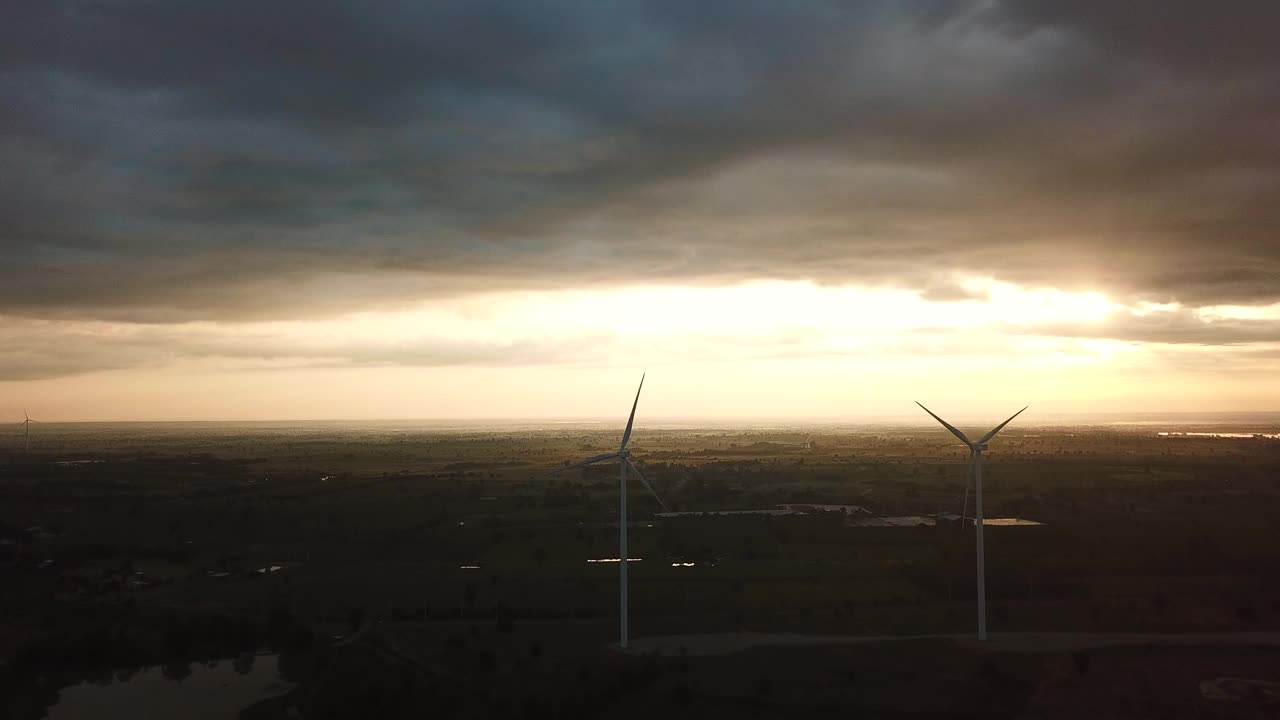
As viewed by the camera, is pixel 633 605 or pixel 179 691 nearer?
pixel 179 691

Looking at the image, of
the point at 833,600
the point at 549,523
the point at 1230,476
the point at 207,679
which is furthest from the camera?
the point at 1230,476

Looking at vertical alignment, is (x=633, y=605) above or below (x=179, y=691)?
above

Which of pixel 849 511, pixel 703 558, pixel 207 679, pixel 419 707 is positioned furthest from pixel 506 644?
pixel 849 511

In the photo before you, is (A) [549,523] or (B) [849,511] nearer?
(A) [549,523]

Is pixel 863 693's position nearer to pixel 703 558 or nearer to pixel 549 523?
pixel 703 558
